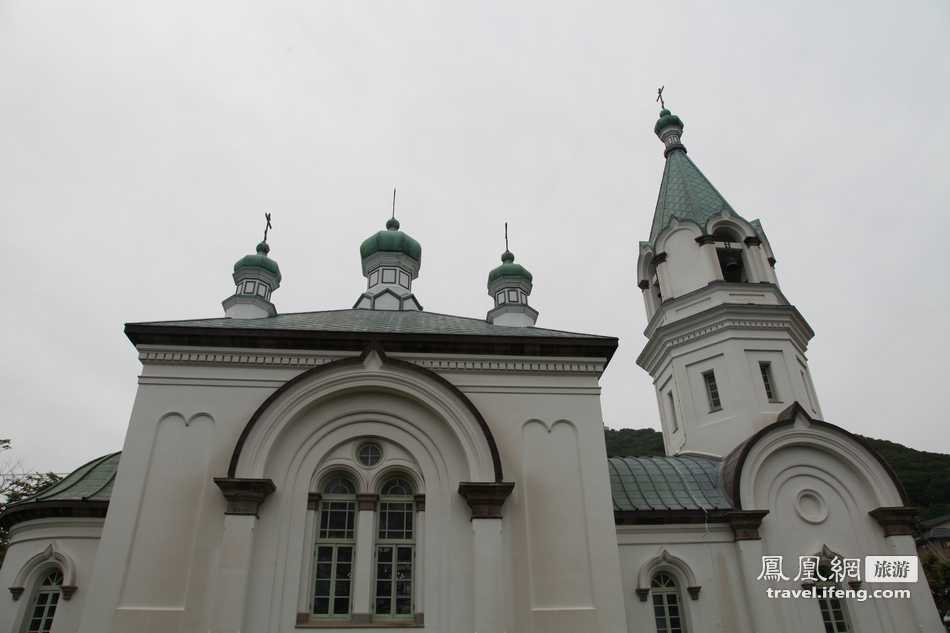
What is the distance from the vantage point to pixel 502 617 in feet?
33.4

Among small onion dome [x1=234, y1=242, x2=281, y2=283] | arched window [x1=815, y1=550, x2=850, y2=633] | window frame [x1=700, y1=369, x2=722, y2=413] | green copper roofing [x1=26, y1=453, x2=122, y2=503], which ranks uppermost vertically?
small onion dome [x1=234, y1=242, x2=281, y2=283]

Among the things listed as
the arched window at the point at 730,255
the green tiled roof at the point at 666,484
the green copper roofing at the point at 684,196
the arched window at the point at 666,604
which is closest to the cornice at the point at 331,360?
the green tiled roof at the point at 666,484

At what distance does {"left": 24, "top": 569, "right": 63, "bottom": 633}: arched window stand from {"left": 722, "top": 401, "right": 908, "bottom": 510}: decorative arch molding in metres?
13.9

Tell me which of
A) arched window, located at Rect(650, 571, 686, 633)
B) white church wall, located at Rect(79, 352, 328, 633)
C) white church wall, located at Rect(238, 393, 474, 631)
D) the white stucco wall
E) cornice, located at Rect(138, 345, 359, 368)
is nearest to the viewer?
white church wall, located at Rect(79, 352, 328, 633)

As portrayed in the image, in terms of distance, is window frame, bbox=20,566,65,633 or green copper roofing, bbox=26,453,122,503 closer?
window frame, bbox=20,566,65,633

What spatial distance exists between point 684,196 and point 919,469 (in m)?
45.7

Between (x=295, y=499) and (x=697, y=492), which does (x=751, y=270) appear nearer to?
(x=697, y=492)

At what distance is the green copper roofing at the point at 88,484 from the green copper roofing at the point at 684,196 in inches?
627

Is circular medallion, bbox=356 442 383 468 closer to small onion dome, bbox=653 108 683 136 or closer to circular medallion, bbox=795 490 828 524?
circular medallion, bbox=795 490 828 524

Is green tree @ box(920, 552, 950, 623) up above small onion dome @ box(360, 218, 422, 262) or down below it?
below

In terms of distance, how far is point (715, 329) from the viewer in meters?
16.4

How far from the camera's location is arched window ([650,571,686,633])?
1242 cm

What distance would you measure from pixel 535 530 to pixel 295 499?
4455 mm

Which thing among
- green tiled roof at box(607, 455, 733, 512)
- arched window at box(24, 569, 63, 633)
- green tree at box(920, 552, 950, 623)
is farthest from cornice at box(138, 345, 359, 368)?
green tree at box(920, 552, 950, 623)
